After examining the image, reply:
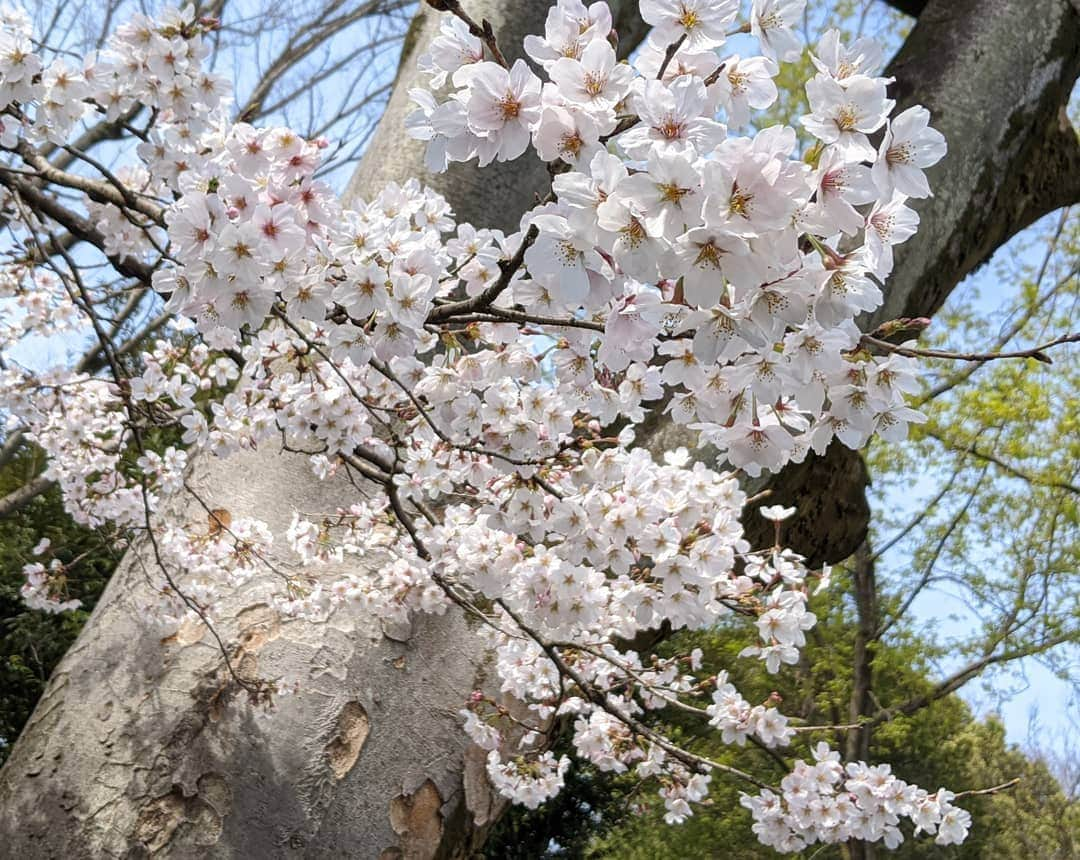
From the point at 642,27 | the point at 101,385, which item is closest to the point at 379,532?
the point at 101,385

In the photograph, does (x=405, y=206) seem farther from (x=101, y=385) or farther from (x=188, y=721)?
(x=101, y=385)

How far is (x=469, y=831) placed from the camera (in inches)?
84.6

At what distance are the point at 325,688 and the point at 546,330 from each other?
1.17m

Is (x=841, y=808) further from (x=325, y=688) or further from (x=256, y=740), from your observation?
(x=256, y=740)

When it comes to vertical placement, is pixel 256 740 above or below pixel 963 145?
below

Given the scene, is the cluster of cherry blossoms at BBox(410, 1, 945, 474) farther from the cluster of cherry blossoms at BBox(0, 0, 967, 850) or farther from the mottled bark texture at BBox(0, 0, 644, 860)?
the mottled bark texture at BBox(0, 0, 644, 860)

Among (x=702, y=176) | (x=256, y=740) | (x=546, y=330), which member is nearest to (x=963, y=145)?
(x=546, y=330)

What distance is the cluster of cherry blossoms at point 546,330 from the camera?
2.44 feet

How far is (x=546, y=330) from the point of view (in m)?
1.27

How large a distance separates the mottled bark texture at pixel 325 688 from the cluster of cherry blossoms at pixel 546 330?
105mm

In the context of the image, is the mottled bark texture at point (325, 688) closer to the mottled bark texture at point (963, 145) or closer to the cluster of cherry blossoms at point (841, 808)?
the mottled bark texture at point (963, 145)

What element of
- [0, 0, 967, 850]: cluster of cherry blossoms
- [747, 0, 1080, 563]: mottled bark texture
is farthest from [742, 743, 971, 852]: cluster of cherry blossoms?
[747, 0, 1080, 563]: mottled bark texture

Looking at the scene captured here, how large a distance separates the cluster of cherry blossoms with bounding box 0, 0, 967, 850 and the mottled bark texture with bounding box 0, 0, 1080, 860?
0.35ft

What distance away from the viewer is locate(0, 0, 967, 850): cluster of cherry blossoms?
29.2 inches
